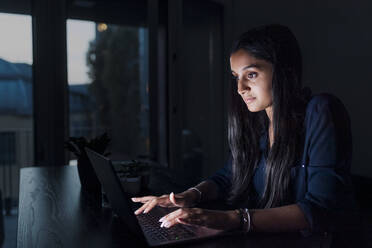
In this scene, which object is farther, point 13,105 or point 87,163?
point 13,105

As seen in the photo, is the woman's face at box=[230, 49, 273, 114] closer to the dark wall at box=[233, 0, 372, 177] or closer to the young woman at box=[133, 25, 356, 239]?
the young woman at box=[133, 25, 356, 239]

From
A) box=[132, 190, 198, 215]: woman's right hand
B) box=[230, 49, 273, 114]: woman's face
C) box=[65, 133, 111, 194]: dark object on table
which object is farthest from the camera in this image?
box=[65, 133, 111, 194]: dark object on table

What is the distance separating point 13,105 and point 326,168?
4.20 metres

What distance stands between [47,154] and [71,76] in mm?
704

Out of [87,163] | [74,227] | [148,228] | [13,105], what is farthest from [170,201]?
[13,105]

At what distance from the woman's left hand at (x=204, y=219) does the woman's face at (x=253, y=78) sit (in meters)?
0.47

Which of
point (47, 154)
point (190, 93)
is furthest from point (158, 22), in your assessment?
point (47, 154)

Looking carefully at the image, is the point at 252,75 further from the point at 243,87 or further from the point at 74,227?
the point at 74,227

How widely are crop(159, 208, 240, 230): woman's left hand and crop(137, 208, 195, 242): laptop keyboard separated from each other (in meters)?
0.03

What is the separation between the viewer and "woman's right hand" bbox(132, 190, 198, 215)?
3.51ft

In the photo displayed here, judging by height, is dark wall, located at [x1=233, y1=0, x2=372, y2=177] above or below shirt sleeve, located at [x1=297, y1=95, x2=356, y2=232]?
above

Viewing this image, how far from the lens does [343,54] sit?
2596 millimetres

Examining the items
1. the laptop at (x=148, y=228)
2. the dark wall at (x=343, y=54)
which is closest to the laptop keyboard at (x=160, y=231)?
the laptop at (x=148, y=228)

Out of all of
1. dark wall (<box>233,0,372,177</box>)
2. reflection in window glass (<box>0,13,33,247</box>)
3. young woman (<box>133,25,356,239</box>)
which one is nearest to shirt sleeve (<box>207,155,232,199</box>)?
young woman (<box>133,25,356,239</box>)
